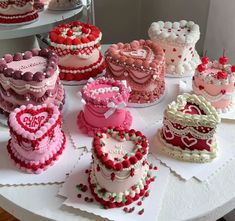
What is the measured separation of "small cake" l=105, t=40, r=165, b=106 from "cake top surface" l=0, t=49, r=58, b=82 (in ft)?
0.67

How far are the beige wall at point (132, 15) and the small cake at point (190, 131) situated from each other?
84 cm

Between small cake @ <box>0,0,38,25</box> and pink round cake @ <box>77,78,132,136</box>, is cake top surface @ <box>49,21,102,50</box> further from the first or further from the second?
small cake @ <box>0,0,38,25</box>

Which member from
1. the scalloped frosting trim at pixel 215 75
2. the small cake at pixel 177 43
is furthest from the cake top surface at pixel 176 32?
the scalloped frosting trim at pixel 215 75

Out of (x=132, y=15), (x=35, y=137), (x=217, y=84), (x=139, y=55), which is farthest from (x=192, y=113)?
(x=132, y=15)

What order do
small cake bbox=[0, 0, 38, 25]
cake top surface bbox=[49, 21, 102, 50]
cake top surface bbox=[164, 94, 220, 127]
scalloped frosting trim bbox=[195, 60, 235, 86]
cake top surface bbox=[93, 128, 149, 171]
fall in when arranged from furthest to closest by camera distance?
small cake bbox=[0, 0, 38, 25], cake top surface bbox=[49, 21, 102, 50], scalloped frosting trim bbox=[195, 60, 235, 86], cake top surface bbox=[164, 94, 220, 127], cake top surface bbox=[93, 128, 149, 171]

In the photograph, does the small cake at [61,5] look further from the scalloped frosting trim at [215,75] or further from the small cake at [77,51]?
the scalloped frosting trim at [215,75]

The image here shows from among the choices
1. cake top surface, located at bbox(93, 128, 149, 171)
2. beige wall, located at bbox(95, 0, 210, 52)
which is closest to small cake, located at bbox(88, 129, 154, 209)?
cake top surface, located at bbox(93, 128, 149, 171)

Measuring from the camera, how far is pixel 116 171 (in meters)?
0.96

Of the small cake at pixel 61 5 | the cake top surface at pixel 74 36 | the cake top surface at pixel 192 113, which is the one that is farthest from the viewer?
the small cake at pixel 61 5

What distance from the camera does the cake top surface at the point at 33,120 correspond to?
1.06 meters

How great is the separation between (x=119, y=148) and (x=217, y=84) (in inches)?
17.0

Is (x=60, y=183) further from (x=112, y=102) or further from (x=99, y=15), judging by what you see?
(x=99, y=15)

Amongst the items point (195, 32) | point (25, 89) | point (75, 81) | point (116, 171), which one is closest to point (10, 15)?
point (75, 81)

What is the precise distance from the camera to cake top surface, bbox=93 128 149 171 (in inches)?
38.0
